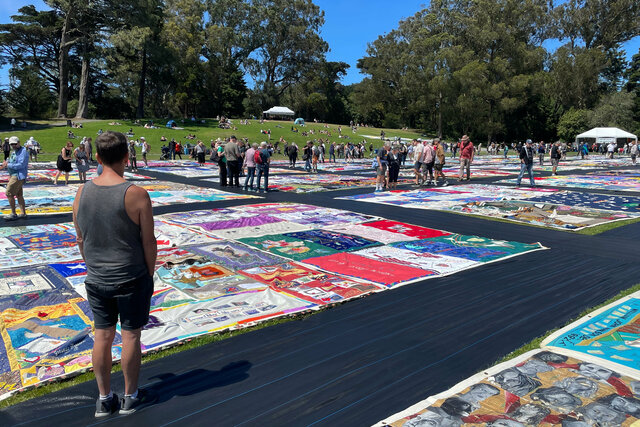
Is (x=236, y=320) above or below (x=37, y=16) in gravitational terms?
below

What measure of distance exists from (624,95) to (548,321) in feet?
199

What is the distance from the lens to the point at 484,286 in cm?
574

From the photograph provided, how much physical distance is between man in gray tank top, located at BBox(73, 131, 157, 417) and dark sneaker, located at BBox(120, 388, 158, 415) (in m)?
0.24

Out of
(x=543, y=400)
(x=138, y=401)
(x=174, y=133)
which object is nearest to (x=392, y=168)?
(x=543, y=400)

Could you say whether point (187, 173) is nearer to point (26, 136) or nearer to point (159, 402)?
point (159, 402)

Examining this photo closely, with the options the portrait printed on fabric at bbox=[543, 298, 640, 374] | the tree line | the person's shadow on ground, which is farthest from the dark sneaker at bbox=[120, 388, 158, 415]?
the tree line

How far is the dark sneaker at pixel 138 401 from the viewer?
3.06m

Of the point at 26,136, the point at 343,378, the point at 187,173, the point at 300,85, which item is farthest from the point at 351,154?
the point at 300,85

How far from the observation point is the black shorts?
2.80 meters

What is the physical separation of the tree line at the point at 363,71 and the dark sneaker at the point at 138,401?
157 ft

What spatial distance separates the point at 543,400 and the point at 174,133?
42071 mm

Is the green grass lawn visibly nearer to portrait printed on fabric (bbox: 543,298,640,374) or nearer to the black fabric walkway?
the black fabric walkway

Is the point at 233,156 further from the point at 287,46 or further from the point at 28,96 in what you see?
the point at 287,46

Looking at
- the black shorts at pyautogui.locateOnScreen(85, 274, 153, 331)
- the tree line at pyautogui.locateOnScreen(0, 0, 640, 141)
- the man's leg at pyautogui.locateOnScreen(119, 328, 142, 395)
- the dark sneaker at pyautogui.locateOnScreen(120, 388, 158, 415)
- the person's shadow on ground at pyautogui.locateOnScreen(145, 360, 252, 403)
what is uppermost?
the tree line at pyautogui.locateOnScreen(0, 0, 640, 141)
